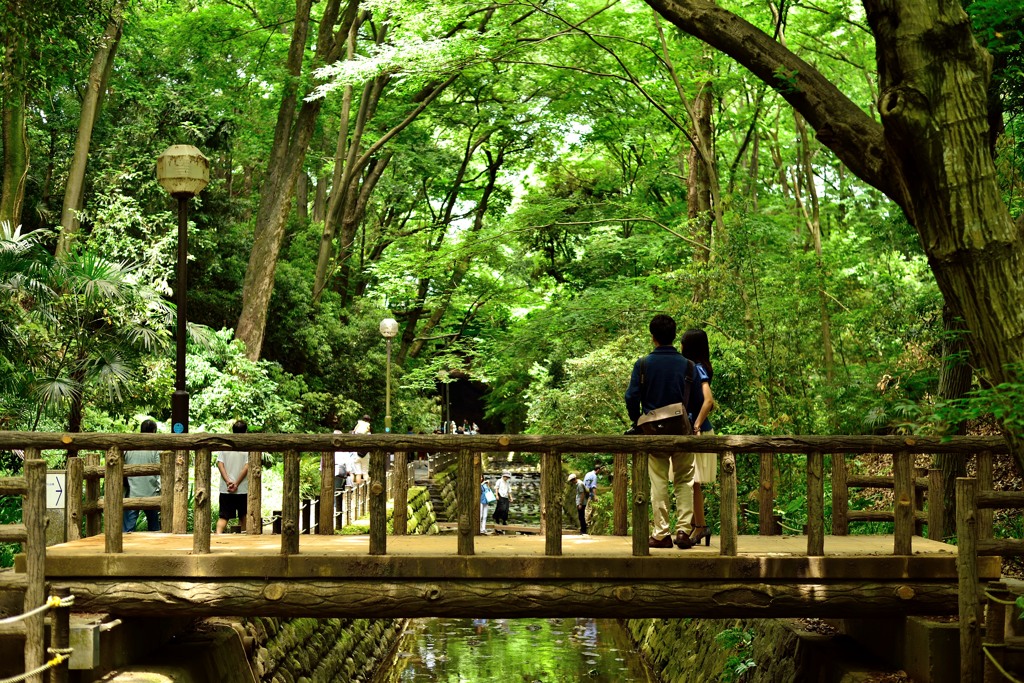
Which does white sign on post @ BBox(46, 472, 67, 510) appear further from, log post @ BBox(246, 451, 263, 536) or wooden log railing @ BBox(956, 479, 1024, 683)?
wooden log railing @ BBox(956, 479, 1024, 683)

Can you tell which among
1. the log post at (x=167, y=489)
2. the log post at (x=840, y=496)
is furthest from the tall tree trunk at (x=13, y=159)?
the log post at (x=840, y=496)

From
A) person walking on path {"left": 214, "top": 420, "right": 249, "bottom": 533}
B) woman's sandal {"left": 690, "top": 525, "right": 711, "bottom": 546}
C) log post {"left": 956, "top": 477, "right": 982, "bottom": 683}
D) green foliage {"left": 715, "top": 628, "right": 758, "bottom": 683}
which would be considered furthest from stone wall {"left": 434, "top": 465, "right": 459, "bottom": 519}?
log post {"left": 956, "top": 477, "right": 982, "bottom": 683}

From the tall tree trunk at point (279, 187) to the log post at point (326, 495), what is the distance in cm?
1316

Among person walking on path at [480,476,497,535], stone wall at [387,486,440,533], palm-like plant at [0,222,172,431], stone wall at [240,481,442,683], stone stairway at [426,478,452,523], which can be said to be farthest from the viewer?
stone stairway at [426,478,452,523]

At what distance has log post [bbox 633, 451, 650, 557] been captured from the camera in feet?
26.8

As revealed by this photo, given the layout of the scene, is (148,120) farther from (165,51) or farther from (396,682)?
(396,682)

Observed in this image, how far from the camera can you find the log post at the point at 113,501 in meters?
8.21

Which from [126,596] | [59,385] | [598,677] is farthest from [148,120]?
[126,596]

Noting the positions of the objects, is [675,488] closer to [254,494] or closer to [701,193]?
[254,494]

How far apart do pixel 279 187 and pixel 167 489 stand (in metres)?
14.2

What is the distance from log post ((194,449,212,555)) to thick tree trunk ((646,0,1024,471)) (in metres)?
5.29

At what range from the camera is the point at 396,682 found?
15.4 m

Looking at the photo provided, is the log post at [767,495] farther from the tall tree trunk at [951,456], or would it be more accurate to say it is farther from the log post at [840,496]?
the tall tree trunk at [951,456]

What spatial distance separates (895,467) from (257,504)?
5592 mm
